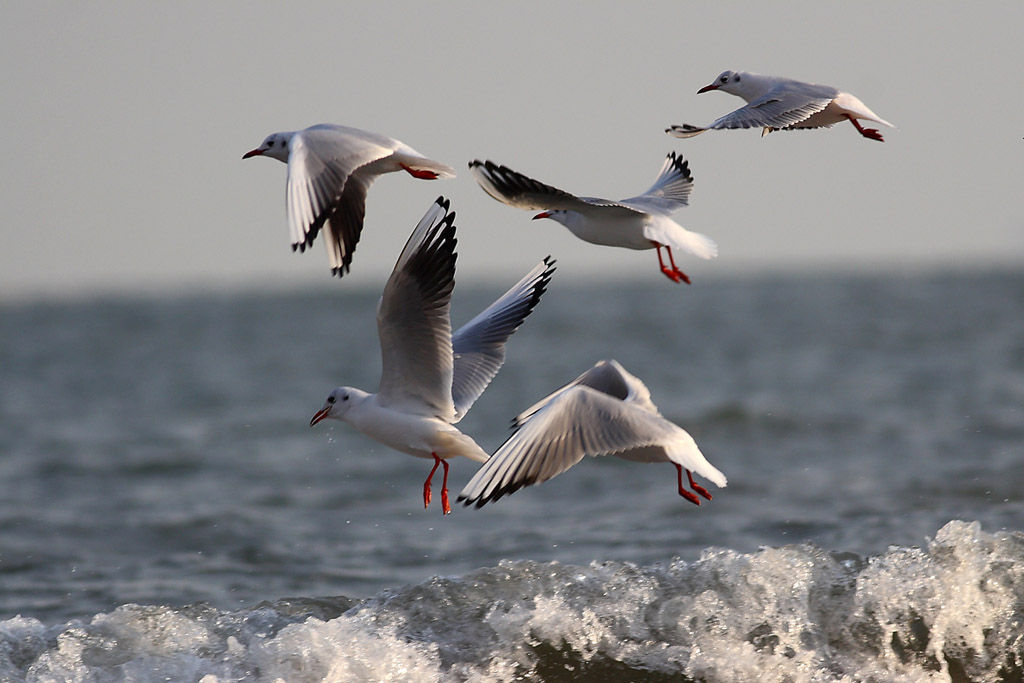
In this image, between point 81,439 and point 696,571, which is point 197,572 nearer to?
point 696,571

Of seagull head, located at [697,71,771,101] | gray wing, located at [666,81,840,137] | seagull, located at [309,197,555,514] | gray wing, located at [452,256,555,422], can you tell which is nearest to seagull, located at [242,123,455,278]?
seagull, located at [309,197,555,514]

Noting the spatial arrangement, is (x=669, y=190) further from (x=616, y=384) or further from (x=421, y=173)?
(x=421, y=173)

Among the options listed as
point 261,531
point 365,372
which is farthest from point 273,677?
point 365,372

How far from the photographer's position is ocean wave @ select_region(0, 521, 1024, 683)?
5.66 metres

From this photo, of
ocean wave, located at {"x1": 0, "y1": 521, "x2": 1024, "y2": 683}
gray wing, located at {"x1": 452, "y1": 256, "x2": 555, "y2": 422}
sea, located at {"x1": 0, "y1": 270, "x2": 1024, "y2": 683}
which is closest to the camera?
ocean wave, located at {"x1": 0, "y1": 521, "x2": 1024, "y2": 683}

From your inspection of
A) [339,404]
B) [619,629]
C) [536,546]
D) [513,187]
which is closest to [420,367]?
[339,404]

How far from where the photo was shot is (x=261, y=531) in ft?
30.3

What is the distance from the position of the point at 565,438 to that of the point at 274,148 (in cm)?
177

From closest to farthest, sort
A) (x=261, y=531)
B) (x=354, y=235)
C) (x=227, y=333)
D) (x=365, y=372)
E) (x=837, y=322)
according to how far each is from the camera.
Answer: (x=354, y=235) < (x=261, y=531) < (x=365, y=372) < (x=837, y=322) < (x=227, y=333)

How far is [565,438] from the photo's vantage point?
16.1 feet

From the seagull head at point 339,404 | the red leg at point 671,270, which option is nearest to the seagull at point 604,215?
the red leg at point 671,270

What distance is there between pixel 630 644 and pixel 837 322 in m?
26.9

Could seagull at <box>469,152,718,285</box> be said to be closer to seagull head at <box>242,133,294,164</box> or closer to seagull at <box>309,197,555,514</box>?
seagull at <box>309,197,555,514</box>

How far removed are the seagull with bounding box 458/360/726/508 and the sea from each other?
1303 mm
